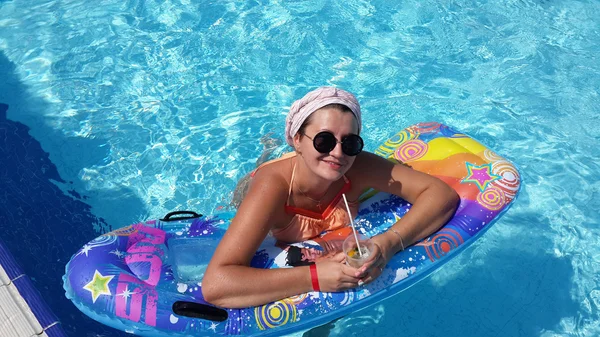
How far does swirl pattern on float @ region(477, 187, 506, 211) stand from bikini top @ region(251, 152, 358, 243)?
0.91 metres

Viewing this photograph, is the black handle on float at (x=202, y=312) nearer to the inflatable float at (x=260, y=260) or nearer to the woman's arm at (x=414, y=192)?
the inflatable float at (x=260, y=260)

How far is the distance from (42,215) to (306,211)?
2.35 meters

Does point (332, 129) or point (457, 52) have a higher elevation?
→ point (332, 129)

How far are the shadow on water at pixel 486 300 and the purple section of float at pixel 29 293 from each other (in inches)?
67.6

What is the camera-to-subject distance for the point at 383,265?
12.2 feet

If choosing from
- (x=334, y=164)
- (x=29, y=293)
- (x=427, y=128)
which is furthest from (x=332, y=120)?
(x=29, y=293)

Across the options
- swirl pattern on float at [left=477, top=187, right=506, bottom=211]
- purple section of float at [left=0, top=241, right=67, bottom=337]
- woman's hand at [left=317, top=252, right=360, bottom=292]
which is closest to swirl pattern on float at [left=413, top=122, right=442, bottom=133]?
swirl pattern on float at [left=477, top=187, right=506, bottom=211]

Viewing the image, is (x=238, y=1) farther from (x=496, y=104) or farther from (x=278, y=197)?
(x=278, y=197)

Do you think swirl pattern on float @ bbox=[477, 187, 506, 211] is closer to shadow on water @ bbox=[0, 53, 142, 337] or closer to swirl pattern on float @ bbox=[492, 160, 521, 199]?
swirl pattern on float @ bbox=[492, 160, 521, 199]

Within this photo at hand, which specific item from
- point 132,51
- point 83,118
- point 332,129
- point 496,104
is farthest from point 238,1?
point 332,129

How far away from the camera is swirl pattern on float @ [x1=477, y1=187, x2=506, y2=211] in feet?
13.7

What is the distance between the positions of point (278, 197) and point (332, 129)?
1.74 feet

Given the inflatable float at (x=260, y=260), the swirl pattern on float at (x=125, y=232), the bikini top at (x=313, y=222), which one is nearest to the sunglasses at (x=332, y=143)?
the bikini top at (x=313, y=222)

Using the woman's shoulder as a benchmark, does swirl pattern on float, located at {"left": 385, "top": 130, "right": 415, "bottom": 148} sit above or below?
below
